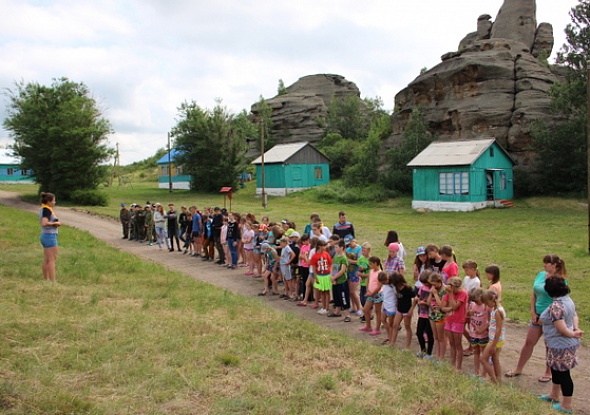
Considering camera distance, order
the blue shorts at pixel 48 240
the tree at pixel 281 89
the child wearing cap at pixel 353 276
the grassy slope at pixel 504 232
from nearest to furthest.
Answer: the blue shorts at pixel 48 240 → the child wearing cap at pixel 353 276 → the grassy slope at pixel 504 232 → the tree at pixel 281 89

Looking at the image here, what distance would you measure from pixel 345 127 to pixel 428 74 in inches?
789

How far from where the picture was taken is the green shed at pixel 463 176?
34344mm

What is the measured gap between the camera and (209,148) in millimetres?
50594

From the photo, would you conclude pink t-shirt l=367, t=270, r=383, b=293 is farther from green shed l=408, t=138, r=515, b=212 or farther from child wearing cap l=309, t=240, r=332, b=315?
green shed l=408, t=138, r=515, b=212

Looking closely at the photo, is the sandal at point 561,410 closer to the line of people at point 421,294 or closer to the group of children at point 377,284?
the line of people at point 421,294

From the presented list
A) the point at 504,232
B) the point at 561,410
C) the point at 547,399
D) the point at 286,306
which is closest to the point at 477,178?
the point at 504,232

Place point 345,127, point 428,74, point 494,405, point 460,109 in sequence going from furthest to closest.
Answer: point 345,127 < point 428,74 < point 460,109 < point 494,405

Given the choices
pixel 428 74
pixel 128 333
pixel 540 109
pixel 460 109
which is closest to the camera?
pixel 128 333

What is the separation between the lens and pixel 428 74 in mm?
44750

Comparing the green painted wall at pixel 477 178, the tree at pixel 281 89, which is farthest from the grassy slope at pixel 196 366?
the tree at pixel 281 89

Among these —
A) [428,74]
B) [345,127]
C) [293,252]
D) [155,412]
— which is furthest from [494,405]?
[345,127]

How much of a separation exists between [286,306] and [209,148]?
4027 centimetres

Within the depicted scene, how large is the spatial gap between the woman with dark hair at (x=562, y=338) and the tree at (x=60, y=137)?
35.5 metres

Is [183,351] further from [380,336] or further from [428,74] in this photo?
[428,74]
